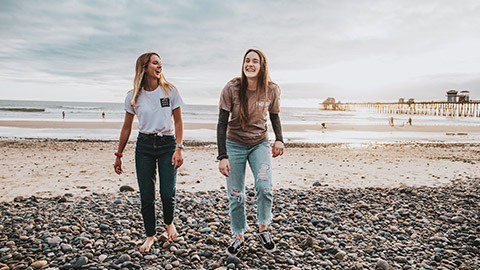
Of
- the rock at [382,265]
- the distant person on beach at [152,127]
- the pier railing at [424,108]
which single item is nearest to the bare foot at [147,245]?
the distant person on beach at [152,127]

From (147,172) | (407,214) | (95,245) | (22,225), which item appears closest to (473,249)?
(407,214)

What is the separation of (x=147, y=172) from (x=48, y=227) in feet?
6.43

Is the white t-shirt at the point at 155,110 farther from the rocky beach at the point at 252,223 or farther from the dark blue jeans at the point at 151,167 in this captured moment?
the rocky beach at the point at 252,223

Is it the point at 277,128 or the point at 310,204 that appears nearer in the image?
the point at 277,128

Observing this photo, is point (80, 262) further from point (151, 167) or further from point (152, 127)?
point (152, 127)

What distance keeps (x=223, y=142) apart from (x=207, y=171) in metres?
6.37

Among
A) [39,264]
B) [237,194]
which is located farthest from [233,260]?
[39,264]

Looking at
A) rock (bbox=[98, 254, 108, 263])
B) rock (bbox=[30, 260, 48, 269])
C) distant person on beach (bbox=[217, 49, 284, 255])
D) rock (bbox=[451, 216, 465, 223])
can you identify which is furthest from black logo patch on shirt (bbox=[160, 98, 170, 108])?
rock (bbox=[451, 216, 465, 223])

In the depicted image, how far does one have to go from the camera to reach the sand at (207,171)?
787cm

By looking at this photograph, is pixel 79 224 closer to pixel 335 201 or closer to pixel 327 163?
pixel 335 201

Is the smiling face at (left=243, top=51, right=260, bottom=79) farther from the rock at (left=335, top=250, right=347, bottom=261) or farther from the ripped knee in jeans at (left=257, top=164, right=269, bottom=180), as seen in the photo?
the rock at (left=335, top=250, right=347, bottom=261)

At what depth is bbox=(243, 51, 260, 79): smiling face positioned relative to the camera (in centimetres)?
370

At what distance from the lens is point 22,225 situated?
4.64 meters

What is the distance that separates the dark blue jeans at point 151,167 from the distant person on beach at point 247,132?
66cm
